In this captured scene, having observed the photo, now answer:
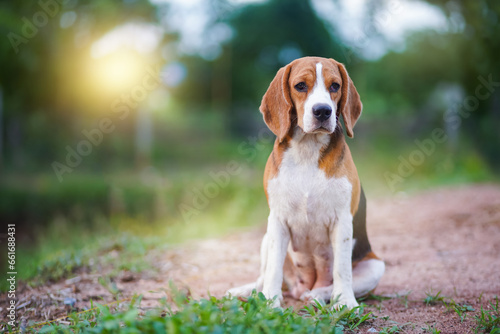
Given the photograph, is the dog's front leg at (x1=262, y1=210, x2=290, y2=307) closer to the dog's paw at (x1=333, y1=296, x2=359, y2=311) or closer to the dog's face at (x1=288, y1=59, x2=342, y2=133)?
the dog's paw at (x1=333, y1=296, x2=359, y2=311)

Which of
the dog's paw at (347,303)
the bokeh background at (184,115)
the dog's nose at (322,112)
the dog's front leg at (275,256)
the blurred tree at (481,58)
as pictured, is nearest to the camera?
the dog's nose at (322,112)

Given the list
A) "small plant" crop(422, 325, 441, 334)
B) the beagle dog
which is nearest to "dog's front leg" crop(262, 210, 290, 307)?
the beagle dog

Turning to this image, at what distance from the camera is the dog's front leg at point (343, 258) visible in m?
3.08

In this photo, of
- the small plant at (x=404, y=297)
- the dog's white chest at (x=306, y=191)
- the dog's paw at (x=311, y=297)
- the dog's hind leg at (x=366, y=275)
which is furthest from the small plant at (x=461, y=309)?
the dog's white chest at (x=306, y=191)

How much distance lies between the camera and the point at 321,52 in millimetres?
22922

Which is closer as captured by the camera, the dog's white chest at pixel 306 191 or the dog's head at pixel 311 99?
the dog's head at pixel 311 99

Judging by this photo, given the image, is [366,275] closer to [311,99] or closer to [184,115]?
[311,99]

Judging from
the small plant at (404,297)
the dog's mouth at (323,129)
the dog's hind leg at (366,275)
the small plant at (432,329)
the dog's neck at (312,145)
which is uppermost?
the dog's mouth at (323,129)

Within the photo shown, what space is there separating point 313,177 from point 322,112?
0.48 meters

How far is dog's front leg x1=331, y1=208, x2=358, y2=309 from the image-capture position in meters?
3.08

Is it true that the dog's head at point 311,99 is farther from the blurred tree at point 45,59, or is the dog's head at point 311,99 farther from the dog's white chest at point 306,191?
the blurred tree at point 45,59

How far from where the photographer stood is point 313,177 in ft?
10.1

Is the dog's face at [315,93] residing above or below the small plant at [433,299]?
above

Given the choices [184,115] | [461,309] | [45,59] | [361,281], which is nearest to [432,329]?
[461,309]
